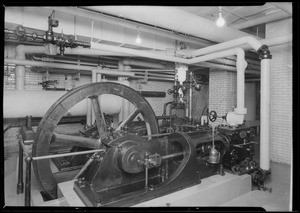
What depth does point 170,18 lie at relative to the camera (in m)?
2.73

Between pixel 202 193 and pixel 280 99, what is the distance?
10.1 feet

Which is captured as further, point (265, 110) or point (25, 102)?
point (25, 102)

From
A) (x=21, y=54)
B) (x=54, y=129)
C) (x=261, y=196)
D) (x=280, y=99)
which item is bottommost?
(x=261, y=196)

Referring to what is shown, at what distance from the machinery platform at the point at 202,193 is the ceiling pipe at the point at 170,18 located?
2303 mm

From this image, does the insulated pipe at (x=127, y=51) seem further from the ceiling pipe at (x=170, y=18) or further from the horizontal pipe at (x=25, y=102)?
the horizontal pipe at (x=25, y=102)

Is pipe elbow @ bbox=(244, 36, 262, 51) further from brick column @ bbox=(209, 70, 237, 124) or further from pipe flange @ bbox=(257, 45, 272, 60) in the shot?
brick column @ bbox=(209, 70, 237, 124)

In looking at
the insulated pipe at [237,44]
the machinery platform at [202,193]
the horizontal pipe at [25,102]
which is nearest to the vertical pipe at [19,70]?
the horizontal pipe at [25,102]

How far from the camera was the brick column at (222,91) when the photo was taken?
20.0ft

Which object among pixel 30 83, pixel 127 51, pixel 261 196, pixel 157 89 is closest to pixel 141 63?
pixel 157 89

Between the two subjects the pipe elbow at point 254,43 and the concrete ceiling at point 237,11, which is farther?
the concrete ceiling at point 237,11

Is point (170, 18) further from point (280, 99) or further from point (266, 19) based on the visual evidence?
point (280, 99)

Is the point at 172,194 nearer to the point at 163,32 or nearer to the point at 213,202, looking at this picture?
the point at 213,202

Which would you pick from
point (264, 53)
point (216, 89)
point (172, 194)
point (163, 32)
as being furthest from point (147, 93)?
point (172, 194)
